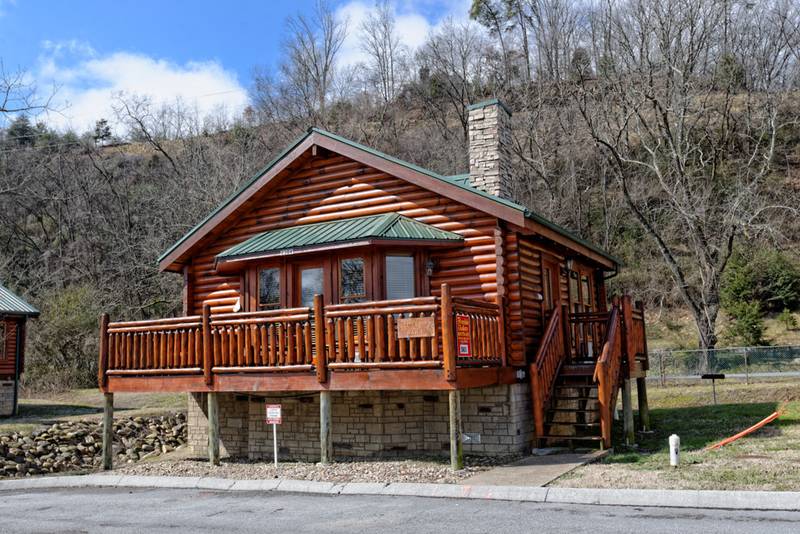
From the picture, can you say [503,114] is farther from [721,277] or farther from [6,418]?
[721,277]

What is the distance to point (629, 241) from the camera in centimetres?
3966

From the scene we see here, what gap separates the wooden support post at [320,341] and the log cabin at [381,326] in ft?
0.08

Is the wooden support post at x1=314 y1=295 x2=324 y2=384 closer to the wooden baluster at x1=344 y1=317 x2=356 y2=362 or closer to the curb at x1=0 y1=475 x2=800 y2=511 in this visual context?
the wooden baluster at x1=344 y1=317 x2=356 y2=362

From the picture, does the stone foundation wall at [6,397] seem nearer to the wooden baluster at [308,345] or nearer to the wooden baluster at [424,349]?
the wooden baluster at [308,345]

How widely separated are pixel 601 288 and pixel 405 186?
852 centimetres

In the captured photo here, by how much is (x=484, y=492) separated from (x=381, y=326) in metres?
3.33

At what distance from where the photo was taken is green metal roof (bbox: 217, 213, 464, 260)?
544 inches


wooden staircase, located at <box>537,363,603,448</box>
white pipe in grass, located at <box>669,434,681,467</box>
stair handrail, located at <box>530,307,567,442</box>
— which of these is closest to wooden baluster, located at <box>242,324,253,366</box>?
stair handrail, located at <box>530,307,567,442</box>

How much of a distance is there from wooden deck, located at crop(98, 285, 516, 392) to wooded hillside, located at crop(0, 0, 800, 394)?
1644 cm

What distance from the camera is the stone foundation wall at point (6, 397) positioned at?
25.3m

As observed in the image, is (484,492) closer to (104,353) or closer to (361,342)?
(361,342)

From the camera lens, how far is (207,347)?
13.8m

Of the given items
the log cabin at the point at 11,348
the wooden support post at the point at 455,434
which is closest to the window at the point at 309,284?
the wooden support post at the point at 455,434

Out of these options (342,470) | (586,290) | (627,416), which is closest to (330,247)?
(342,470)
